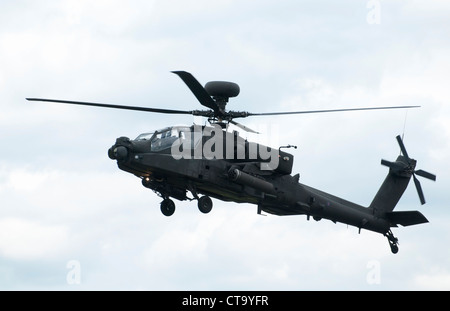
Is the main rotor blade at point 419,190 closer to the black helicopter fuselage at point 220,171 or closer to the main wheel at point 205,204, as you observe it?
Result: the black helicopter fuselage at point 220,171

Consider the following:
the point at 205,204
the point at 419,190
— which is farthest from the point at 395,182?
the point at 205,204

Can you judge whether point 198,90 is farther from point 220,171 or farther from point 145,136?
point 220,171

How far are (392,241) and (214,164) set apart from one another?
1081cm

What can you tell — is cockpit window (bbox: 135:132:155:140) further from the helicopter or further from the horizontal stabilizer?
the horizontal stabilizer

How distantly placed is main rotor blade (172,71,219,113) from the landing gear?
37.7 feet

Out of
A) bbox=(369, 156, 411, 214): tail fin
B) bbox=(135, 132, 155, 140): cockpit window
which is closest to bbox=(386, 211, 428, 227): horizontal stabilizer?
bbox=(369, 156, 411, 214): tail fin

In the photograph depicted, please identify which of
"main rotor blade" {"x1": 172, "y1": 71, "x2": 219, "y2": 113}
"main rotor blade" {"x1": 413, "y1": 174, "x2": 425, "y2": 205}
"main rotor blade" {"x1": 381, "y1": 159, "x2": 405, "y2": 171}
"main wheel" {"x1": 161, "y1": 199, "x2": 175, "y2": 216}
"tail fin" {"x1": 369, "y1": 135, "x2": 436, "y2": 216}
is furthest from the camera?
"main rotor blade" {"x1": 381, "y1": 159, "x2": 405, "y2": 171}

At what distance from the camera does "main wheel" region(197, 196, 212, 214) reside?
3675 centimetres

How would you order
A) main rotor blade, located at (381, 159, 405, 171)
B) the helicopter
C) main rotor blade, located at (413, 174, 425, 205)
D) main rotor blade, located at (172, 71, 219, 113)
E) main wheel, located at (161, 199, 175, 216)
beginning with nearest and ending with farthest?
main rotor blade, located at (172, 71, 219, 113) → the helicopter → main wheel, located at (161, 199, 175, 216) → main rotor blade, located at (413, 174, 425, 205) → main rotor blade, located at (381, 159, 405, 171)

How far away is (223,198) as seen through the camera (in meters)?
38.7

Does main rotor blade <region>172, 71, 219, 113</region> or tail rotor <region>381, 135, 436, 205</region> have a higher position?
tail rotor <region>381, 135, 436, 205</region>

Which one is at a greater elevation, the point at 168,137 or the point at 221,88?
the point at 221,88

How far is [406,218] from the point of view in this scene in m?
42.8
